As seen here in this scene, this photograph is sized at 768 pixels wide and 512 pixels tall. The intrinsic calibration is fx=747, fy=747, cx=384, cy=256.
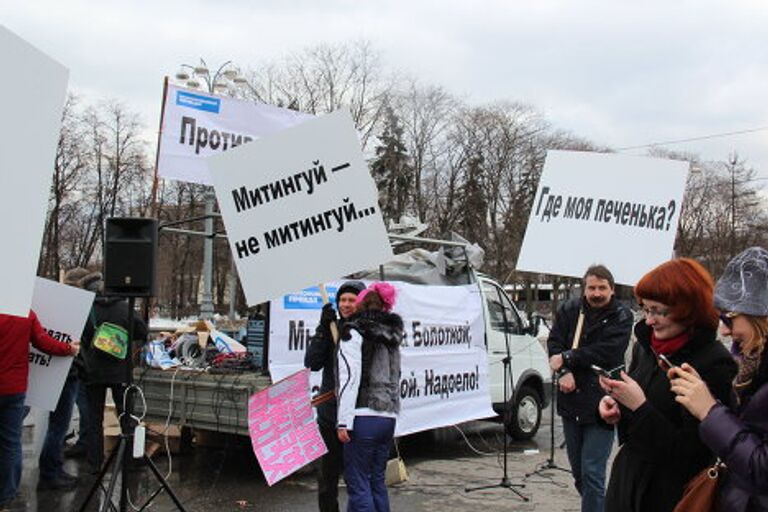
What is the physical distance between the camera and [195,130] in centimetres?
917

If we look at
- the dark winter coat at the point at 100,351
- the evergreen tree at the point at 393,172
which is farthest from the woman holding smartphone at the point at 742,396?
the evergreen tree at the point at 393,172

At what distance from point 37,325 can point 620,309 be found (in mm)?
4702

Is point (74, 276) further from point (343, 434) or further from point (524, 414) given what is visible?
point (524, 414)

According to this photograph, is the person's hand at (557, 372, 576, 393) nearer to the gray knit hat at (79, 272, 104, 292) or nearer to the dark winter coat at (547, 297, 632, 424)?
the dark winter coat at (547, 297, 632, 424)

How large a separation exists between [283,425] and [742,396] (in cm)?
406

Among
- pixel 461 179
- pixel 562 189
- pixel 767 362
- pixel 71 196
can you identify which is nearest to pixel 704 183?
pixel 461 179

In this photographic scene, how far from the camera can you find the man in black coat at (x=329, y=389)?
17.3 feet

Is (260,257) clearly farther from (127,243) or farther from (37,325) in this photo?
(37,325)

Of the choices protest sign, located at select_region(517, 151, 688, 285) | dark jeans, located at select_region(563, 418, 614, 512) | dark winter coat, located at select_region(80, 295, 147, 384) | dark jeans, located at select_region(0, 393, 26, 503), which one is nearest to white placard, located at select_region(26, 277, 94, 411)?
dark winter coat, located at select_region(80, 295, 147, 384)

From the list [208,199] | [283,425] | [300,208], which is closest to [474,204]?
[208,199]

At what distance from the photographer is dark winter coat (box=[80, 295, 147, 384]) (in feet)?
23.7

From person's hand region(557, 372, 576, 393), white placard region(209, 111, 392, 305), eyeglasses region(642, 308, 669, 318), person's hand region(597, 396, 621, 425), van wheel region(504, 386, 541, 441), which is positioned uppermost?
white placard region(209, 111, 392, 305)

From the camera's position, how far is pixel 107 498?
16.1ft

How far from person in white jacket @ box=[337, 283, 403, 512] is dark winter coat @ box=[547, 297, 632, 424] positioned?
1.18m
